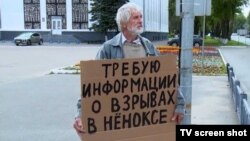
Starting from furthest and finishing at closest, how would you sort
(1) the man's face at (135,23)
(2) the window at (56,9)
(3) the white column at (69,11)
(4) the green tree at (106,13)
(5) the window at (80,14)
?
1. (2) the window at (56,9)
2. (3) the white column at (69,11)
3. (5) the window at (80,14)
4. (4) the green tree at (106,13)
5. (1) the man's face at (135,23)

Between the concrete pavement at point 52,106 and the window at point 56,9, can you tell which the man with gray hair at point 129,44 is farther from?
the window at point 56,9

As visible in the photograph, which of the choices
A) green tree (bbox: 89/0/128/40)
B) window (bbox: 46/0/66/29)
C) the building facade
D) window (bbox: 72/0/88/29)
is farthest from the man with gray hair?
window (bbox: 46/0/66/29)

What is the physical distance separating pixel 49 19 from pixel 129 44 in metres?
58.4

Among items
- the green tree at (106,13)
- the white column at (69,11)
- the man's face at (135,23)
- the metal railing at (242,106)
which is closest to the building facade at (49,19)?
the white column at (69,11)

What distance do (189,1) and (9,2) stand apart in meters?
60.9

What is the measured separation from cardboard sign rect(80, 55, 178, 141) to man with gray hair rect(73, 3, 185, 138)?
76 millimetres

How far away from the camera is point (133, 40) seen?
391 cm

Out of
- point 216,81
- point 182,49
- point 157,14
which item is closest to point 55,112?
point 182,49

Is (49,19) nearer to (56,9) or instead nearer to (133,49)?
(56,9)

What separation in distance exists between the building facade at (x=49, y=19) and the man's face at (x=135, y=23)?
53508mm

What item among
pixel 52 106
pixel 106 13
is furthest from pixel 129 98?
pixel 106 13

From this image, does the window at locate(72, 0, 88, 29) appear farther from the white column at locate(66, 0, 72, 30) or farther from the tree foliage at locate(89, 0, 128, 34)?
the tree foliage at locate(89, 0, 128, 34)

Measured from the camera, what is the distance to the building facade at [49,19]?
5969cm

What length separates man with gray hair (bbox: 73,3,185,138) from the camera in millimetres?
3758
